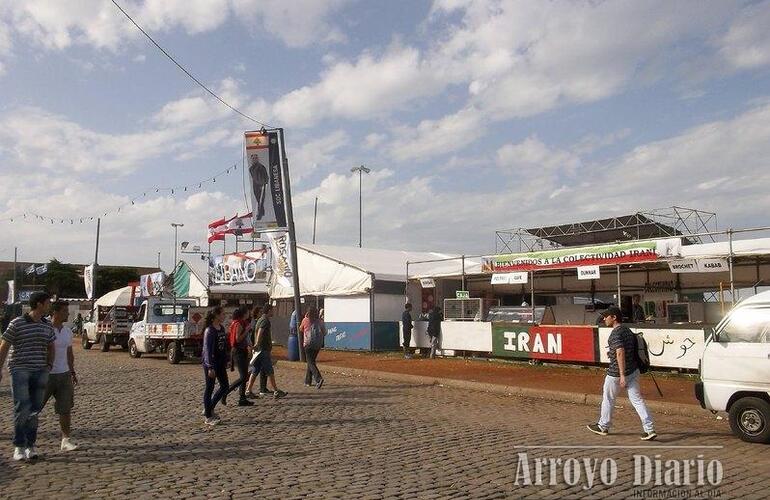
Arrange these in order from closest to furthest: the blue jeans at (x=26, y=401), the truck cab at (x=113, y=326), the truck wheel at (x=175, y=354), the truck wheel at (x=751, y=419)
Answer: the blue jeans at (x=26, y=401) < the truck wheel at (x=751, y=419) < the truck wheel at (x=175, y=354) < the truck cab at (x=113, y=326)

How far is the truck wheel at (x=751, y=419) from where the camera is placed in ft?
26.5

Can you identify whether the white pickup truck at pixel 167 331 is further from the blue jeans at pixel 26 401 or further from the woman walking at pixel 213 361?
the blue jeans at pixel 26 401

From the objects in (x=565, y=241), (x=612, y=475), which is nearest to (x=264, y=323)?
(x=612, y=475)

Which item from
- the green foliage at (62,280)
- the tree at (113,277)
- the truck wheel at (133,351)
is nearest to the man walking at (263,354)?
the truck wheel at (133,351)

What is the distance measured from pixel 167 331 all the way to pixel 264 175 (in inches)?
282

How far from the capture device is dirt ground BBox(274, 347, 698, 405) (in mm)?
13406

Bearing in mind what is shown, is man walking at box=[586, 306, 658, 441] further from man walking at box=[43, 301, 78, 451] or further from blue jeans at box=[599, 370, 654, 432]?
man walking at box=[43, 301, 78, 451]

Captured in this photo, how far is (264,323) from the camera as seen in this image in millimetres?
12648

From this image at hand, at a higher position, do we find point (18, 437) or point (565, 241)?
point (565, 241)

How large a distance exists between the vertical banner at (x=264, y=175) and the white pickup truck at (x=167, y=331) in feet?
17.4

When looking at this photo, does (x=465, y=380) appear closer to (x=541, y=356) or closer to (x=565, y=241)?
(x=541, y=356)

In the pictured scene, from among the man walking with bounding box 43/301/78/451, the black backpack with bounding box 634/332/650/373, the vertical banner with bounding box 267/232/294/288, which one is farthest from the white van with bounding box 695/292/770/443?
the vertical banner with bounding box 267/232/294/288

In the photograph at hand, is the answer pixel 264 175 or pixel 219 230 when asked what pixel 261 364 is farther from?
pixel 219 230

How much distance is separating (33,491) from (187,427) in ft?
10.9
